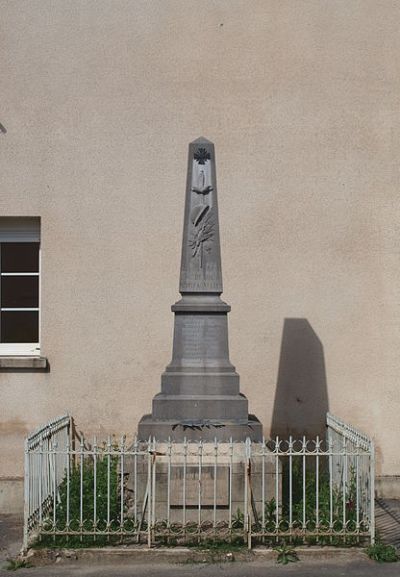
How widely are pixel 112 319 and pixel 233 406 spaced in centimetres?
239

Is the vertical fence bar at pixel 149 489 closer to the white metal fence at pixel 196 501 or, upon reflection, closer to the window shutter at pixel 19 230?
the white metal fence at pixel 196 501

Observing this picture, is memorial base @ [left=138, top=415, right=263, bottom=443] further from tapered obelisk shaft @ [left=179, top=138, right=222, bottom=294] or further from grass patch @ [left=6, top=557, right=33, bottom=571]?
grass patch @ [left=6, top=557, right=33, bottom=571]

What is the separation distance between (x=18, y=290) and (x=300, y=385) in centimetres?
351

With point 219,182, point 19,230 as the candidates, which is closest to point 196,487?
point 219,182

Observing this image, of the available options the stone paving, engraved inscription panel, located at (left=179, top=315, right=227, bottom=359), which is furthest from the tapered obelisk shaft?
the stone paving

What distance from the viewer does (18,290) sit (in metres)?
10.6

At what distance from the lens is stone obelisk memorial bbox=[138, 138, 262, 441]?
8.22 m

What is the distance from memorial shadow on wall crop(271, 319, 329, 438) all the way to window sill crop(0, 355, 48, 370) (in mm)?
2686

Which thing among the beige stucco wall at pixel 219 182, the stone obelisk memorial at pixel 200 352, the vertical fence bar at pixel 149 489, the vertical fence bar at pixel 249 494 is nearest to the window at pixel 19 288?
the beige stucco wall at pixel 219 182

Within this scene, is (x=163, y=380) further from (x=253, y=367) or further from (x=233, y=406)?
(x=253, y=367)

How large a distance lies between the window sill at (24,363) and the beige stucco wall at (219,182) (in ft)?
0.36

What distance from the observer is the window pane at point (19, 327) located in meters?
10.5

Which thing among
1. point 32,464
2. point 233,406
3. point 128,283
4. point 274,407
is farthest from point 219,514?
point 128,283

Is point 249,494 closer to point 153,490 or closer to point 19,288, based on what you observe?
point 153,490
